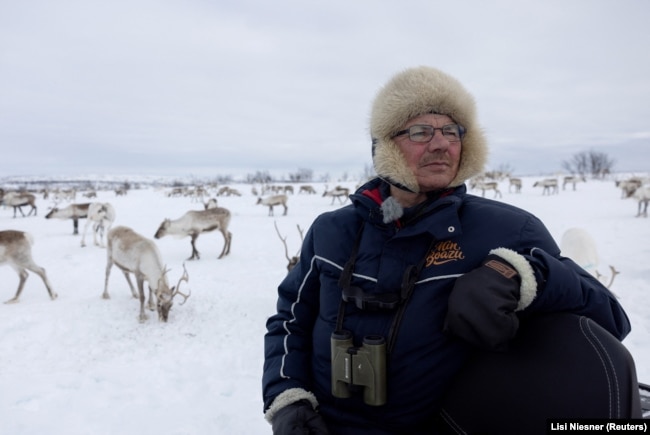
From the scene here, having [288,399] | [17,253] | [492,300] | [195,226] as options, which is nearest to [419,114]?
[492,300]

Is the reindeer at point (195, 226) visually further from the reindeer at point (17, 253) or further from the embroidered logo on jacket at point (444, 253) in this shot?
the embroidered logo on jacket at point (444, 253)

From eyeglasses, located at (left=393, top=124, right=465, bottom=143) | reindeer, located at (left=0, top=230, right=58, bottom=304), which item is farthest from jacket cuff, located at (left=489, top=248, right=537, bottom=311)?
reindeer, located at (left=0, top=230, right=58, bottom=304)

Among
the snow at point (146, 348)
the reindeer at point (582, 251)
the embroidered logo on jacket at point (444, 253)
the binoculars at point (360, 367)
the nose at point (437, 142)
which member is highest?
the nose at point (437, 142)

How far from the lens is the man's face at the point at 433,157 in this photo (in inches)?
67.1

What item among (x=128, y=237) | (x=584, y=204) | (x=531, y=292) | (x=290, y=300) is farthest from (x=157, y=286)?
(x=584, y=204)

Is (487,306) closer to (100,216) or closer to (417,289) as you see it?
(417,289)

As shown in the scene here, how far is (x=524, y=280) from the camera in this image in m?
1.29

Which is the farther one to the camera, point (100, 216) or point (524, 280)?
point (100, 216)

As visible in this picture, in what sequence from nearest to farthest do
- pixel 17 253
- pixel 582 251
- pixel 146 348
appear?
pixel 146 348 → pixel 582 251 → pixel 17 253

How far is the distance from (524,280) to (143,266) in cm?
686

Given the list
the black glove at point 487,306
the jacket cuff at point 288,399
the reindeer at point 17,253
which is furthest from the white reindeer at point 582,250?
the reindeer at point 17,253

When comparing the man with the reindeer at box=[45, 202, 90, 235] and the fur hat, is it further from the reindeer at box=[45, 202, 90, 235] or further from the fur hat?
the reindeer at box=[45, 202, 90, 235]

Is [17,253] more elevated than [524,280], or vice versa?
[524,280]

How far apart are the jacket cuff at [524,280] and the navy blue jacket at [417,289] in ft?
0.17
